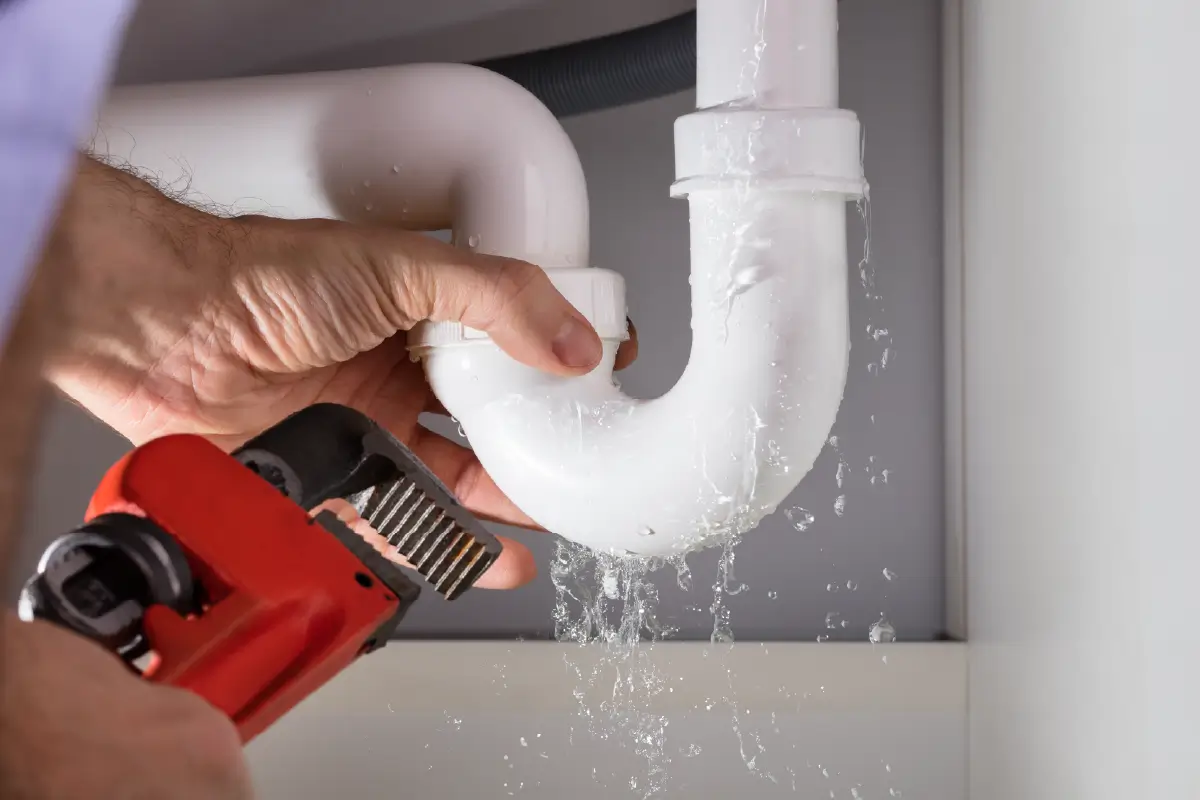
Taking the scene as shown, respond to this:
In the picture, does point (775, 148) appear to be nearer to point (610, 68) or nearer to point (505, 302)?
point (505, 302)

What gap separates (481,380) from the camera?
583mm

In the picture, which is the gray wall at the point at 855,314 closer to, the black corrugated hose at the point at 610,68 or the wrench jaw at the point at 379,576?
the black corrugated hose at the point at 610,68

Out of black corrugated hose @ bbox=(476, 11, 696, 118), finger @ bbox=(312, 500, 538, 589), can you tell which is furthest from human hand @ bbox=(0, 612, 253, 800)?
black corrugated hose @ bbox=(476, 11, 696, 118)

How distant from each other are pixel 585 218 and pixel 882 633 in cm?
42

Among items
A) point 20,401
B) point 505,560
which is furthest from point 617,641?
point 20,401

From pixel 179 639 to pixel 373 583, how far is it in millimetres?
73

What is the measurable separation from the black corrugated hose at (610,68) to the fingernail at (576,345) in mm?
262

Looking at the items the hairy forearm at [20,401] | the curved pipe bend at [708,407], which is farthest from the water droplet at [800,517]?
the hairy forearm at [20,401]

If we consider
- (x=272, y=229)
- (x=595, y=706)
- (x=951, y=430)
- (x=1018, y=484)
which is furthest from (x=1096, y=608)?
(x=272, y=229)

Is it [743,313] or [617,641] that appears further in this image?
[617,641]

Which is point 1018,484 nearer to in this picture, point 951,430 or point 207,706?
point 951,430

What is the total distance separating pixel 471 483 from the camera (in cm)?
74

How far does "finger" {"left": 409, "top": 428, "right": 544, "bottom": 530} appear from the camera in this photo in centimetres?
74

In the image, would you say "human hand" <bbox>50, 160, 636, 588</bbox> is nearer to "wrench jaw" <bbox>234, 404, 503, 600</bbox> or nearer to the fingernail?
the fingernail
